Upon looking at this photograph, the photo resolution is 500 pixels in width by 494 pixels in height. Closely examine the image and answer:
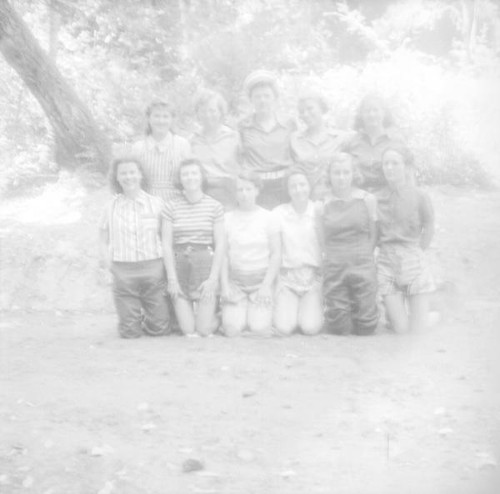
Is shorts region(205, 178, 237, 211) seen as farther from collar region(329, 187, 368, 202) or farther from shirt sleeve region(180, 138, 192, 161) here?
collar region(329, 187, 368, 202)

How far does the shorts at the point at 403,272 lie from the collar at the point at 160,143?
1941mm

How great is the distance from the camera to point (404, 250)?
6.87 metres

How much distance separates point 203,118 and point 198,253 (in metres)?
1.10

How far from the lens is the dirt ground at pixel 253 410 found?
383cm

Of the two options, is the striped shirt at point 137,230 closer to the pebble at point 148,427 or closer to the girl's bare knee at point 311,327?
the girl's bare knee at point 311,327

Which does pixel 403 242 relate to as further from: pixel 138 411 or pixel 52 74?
pixel 52 74

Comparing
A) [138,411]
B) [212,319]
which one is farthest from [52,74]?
[138,411]

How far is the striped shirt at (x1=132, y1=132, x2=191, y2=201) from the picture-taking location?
6.98 meters

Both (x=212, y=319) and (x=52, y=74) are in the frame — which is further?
(x=52, y=74)

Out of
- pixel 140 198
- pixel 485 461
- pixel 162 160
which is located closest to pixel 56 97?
pixel 162 160

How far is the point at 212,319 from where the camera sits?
6.95 meters

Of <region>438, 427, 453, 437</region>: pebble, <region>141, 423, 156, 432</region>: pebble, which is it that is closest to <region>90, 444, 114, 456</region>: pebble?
<region>141, 423, 156, 432</region>: pebble

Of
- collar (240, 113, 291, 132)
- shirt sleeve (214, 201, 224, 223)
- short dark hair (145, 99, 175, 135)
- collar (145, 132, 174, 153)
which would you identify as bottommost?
shirt sleeve (214, 201, 224, 223)

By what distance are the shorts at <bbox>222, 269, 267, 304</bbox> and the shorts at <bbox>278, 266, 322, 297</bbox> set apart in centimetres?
18
